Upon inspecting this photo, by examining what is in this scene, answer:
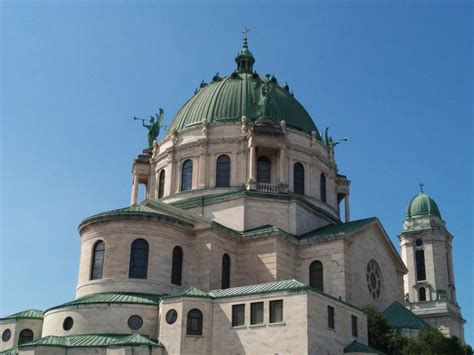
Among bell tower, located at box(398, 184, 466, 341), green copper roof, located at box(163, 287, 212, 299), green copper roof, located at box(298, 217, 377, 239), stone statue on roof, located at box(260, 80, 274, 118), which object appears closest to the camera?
green copper roof, located at box(163, 287, 212, 299)

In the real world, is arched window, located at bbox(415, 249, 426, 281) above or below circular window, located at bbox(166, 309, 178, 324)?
above

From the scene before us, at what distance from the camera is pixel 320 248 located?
140 feet

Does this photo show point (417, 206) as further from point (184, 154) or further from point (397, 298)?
point (184, 154)

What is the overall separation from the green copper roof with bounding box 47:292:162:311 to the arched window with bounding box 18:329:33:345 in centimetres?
660

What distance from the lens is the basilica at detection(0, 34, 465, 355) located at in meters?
33.6

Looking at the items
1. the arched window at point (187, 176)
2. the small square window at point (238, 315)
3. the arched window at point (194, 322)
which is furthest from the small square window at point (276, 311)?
the arched window at point (187, 176)

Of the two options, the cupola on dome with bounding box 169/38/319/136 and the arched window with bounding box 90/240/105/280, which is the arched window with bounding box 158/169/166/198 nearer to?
the cupola on dome with bounding box 169/38/319/136

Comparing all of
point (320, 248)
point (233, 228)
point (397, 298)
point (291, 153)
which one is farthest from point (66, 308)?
point (397, 298)

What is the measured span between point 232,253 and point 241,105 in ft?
46.7

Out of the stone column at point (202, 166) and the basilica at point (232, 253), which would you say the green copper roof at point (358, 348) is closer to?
the basilica at point (232, 253)

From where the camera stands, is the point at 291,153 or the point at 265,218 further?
the point at 291,153

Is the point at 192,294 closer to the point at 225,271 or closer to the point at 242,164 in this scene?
the point at 225,271

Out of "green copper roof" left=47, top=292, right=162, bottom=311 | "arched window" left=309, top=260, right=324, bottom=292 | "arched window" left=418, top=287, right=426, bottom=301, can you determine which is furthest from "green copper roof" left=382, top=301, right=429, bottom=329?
"arched window" left=418, top=287, right=426, bottom=301

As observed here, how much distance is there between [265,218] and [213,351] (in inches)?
525
